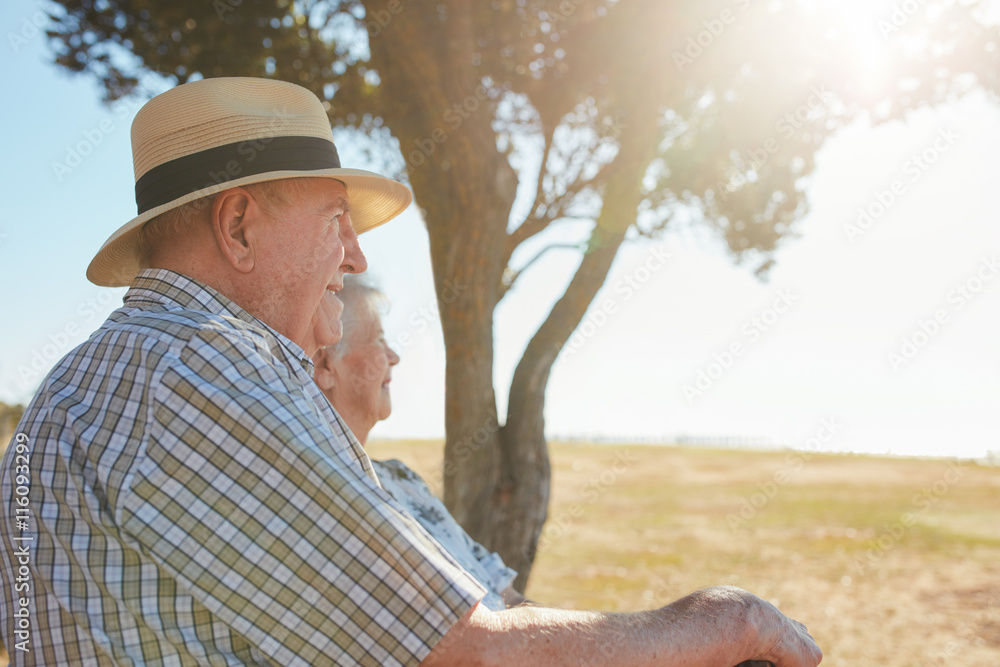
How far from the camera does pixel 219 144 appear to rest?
1.65 meters

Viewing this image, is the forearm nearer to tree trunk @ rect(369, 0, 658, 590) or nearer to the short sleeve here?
the short sleeve

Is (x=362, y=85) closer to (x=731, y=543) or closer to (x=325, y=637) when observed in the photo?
(x=325, y=637)

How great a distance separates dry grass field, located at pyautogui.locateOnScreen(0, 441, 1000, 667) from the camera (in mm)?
7344

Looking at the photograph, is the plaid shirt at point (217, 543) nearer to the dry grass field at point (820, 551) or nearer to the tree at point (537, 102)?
the dry grass field at point (820, 551)

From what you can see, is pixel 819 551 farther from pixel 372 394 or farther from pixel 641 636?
pixel 641 636

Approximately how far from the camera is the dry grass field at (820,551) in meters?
7.37

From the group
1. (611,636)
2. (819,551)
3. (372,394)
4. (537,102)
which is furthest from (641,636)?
(819,551)

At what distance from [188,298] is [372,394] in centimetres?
132

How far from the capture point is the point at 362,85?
564cm

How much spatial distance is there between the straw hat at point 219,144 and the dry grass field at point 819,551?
165 cm

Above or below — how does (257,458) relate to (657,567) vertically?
above

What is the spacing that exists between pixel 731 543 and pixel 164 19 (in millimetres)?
12349

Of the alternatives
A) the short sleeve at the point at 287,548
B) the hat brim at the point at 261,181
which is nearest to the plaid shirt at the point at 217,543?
the short sleeve at the point at 287,548

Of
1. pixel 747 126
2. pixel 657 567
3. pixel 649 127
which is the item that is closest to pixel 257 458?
pixel 649 127
